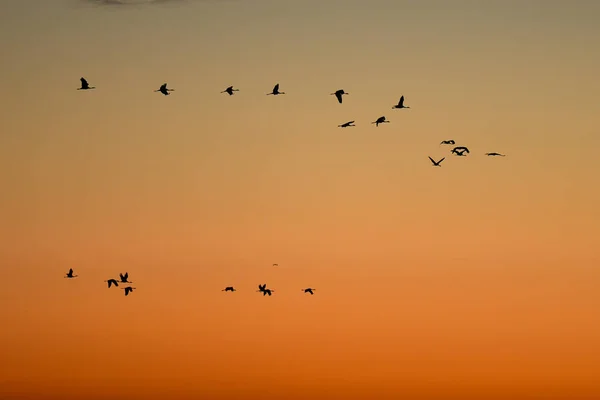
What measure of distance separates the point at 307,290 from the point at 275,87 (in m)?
33.4

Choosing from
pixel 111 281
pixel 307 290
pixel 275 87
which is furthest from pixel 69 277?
pixel 275 87

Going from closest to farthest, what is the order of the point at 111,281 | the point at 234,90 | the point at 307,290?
1. the point at 234,90
2. the point at 111,281
3. the point at 307,290

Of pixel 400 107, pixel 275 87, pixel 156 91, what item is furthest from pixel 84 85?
pixel 400 107

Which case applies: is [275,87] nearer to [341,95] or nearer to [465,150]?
[341,95]

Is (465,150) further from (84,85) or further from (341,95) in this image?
(84,85)

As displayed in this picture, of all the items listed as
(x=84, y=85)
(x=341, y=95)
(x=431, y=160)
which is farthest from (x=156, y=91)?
(x=431, y=160)

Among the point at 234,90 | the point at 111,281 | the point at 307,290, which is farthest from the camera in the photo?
the point at 307,290

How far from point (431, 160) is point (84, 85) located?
34.5 meters

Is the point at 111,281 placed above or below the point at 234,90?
below

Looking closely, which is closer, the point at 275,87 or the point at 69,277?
the point at 275,87

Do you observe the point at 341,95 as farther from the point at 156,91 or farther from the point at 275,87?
the point at 156,91

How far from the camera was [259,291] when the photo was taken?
185125mm

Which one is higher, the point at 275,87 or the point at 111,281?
the point at 275,87

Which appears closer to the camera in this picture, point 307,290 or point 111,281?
point 111,281
